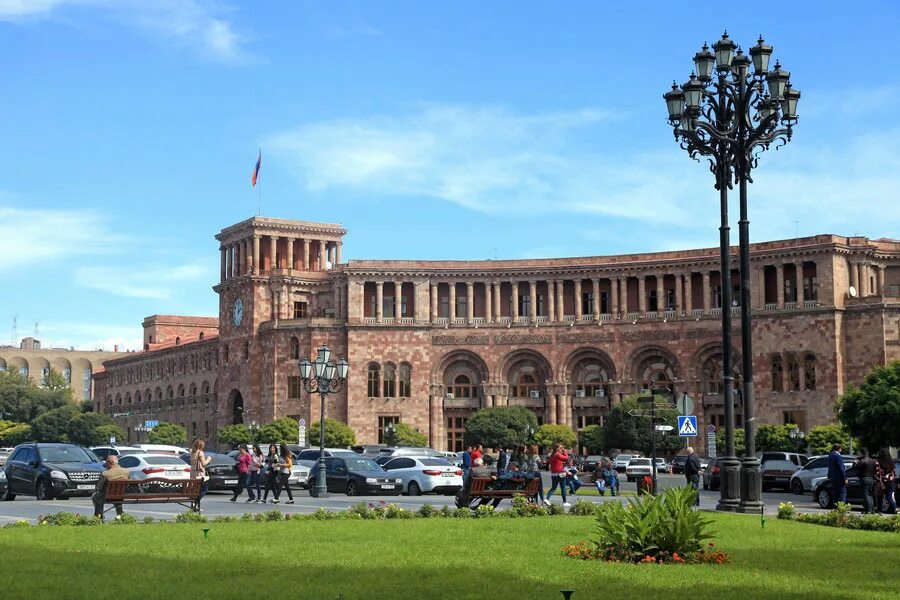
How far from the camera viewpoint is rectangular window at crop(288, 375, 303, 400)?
88000 mm

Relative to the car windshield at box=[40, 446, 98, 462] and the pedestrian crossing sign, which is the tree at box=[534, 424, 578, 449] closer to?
the car windshield at box=[40, 446, 98, 462]

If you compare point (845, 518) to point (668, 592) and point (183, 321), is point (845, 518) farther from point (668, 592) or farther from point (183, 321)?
point (183, 321)

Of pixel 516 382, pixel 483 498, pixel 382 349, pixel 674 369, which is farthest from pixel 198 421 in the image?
pixel 483 498

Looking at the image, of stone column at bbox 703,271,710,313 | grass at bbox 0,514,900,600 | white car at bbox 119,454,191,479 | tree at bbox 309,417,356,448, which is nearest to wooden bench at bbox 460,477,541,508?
grass at bbox 0,514,900,600

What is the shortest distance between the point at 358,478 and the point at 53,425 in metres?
79.3

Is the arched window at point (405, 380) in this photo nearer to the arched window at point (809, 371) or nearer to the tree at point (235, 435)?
the tree at point (235, 435)

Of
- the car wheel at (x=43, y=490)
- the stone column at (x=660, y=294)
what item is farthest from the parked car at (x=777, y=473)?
the stone column at (x=660, y=294)

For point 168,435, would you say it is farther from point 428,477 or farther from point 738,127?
point 738,127

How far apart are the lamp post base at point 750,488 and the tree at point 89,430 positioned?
89352 millimetres

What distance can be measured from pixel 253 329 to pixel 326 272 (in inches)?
275

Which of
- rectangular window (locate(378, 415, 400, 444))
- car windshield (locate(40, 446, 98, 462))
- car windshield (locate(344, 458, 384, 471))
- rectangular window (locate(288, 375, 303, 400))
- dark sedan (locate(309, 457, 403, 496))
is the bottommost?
dark sedan (locate(309, 457, 403, 496))

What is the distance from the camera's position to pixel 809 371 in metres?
77.8

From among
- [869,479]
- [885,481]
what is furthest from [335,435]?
[869,479]

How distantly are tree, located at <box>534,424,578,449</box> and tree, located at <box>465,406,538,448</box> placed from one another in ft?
2.69
